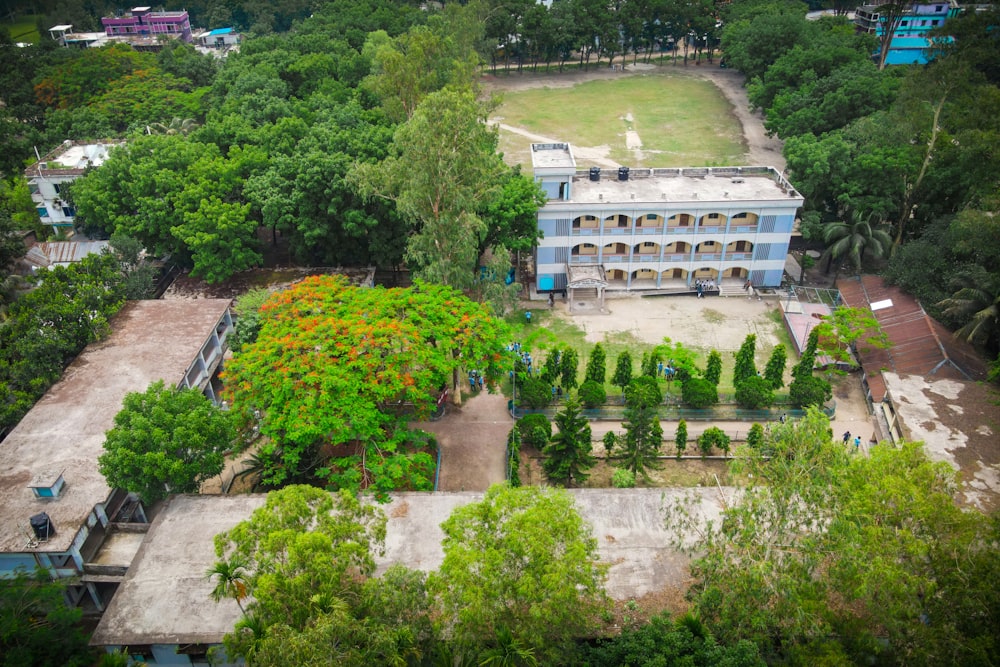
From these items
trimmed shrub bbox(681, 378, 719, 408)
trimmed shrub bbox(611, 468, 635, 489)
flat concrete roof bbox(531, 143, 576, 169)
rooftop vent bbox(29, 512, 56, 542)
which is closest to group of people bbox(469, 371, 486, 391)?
trimmed shrub bbox(611, 468, 635, 489)

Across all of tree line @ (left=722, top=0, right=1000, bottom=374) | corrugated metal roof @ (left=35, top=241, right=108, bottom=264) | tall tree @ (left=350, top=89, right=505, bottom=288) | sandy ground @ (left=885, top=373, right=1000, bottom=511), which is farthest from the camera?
corrugated metal roof @ (left=35, top=241, right=108, bottom=264)

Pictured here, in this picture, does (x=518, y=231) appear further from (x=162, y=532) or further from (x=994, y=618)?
(x=994, y=618)

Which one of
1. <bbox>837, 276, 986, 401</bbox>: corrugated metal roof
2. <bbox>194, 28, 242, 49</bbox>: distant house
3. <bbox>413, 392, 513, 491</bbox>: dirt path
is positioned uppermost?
<bbox>194, 28, 242, 49</bbox>: distant house

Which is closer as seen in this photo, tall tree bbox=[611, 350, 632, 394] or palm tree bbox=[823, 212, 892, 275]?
tall tree bbox=[611, 350, 632, 394]

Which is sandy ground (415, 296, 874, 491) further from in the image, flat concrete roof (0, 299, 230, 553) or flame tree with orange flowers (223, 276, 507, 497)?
flat concrete roof (0, 299, 230, 553)

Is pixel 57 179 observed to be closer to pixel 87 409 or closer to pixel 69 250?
pixel 69 250

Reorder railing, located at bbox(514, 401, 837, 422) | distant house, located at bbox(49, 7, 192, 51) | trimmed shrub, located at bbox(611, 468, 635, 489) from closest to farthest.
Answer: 1. trimmed shrub, located at bbox(611, 468, 635, 489)
2. railing, located at bbox(514, 401, 837, 422)
3. distant house, located at bbox(49, 7, 192, 51)

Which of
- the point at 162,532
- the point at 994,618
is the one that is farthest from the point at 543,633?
the point at 162,532
